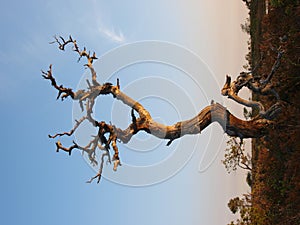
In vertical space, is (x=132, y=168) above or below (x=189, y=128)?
below

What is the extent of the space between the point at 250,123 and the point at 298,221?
4.02 metres

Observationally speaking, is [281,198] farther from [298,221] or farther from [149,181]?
[149,181]

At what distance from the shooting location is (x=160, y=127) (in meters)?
9.43

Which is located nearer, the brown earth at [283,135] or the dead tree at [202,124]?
the dead tree at [202,124]

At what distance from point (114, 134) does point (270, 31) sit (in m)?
7.62

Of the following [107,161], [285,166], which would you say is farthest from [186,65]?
[285,166]

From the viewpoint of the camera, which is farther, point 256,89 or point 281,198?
point 281,198

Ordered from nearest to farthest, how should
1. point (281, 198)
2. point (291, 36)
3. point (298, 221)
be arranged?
point (298, 221)
point (291, 36)
point (281, 198)

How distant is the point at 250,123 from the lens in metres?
9.49

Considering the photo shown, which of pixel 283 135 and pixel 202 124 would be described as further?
pixel 283 135

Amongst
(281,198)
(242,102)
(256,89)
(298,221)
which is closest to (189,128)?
(242,102)

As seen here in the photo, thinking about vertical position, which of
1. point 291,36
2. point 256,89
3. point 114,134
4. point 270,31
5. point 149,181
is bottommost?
point 149,181

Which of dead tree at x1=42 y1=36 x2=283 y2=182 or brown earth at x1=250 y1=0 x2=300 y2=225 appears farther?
brown earth at x1=250 y1=0 x2=300 y2=225

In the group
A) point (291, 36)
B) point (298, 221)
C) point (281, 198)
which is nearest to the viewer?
point (298, 221)
